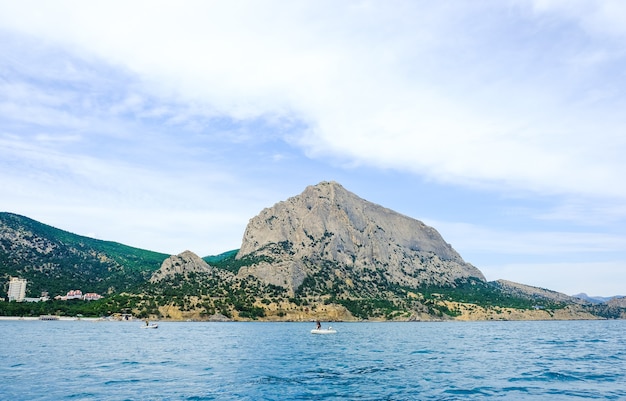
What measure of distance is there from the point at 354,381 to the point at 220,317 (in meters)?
163

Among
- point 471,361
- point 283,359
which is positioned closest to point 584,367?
point 471,361

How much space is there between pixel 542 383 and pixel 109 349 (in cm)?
5930

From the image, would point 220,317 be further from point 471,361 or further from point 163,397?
point 163,397

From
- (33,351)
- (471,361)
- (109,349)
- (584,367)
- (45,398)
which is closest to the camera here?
(45,398)

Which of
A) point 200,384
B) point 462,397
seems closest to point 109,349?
point 200,384

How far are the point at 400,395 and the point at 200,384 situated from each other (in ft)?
54.4

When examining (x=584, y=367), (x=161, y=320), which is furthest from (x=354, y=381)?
(x=161, y=320)

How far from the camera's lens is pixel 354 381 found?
41656mm

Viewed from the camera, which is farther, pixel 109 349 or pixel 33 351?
pixel 109 349

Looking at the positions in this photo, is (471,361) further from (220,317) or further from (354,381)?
(220,317)

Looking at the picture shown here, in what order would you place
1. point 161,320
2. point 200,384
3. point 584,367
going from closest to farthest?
point 200,384 < point 584,367 < point 161,320

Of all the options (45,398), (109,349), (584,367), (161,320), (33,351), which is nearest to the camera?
(45,398)

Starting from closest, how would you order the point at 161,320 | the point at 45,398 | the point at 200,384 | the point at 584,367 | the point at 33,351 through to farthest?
the point at 45,398 < the point at 200,384 < the point at 584,367 < the point at 33,351 < the point at 161,320

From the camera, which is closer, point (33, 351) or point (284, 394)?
point (284, 394)
